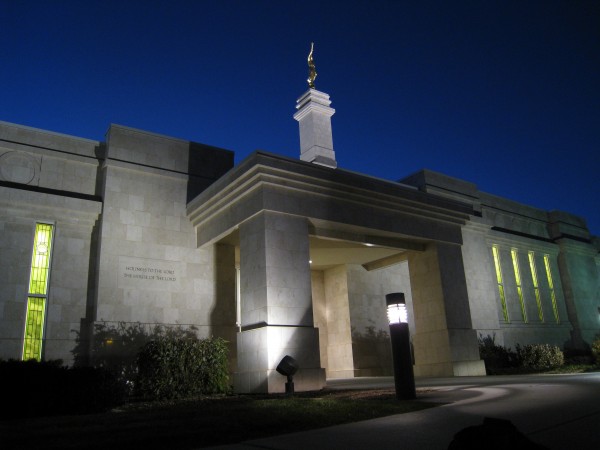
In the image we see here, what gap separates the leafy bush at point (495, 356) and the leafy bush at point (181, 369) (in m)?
11.6

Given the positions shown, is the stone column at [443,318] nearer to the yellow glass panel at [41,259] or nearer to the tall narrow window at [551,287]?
the tall narrow window at [551,287]

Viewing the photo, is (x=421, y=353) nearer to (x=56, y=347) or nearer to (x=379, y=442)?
(x=56, y=347)

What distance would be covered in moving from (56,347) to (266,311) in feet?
23.9

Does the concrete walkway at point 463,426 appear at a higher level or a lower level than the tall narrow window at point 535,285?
lower

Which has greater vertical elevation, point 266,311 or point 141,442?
point 266,311

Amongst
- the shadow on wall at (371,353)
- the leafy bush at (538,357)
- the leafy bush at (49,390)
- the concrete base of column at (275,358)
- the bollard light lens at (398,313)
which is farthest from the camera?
the shadow on wall at (371,353)

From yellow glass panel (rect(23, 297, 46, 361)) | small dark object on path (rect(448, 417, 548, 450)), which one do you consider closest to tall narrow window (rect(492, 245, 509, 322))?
yellow glass panel (rect(23, 297, 46, 361))

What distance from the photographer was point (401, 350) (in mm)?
10984

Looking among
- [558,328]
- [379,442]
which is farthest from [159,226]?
[558,328]

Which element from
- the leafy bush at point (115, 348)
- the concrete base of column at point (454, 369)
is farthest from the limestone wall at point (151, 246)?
the concrete base of column at point (454, 369)

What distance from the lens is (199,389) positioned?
14.2 metres

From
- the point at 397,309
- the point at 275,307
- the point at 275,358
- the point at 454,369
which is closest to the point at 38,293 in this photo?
the point at 275,307

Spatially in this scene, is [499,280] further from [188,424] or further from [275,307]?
[188,424]

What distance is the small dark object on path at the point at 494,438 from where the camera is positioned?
3.36 m
